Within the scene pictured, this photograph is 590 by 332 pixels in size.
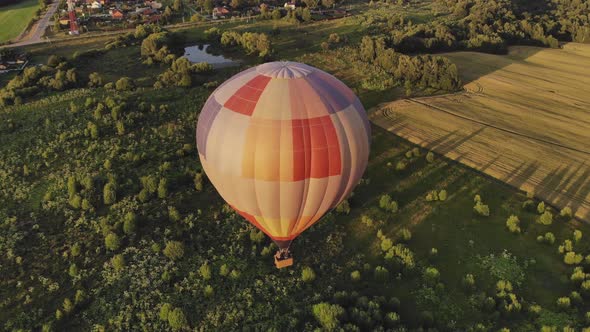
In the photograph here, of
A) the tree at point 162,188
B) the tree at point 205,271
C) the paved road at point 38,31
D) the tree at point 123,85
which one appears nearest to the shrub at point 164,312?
the tree at point 205,271

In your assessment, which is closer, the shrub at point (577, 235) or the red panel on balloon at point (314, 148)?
the red panel on balloon at point (314, 148)

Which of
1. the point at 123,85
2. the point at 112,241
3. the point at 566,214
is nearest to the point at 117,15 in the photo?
the point at 123,85

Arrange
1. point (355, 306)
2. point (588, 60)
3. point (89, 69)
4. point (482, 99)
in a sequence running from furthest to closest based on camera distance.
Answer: point (588, 60) → point (89, 69) → point (482, 99) → point (355, 306)

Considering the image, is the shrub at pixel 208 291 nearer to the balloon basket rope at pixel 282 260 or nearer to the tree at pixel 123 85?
the balloon basket rope at pixel 282 260

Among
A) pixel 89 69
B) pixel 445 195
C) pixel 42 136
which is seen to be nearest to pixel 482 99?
pixel 445 195

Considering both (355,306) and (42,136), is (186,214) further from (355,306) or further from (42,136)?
(42,136)
